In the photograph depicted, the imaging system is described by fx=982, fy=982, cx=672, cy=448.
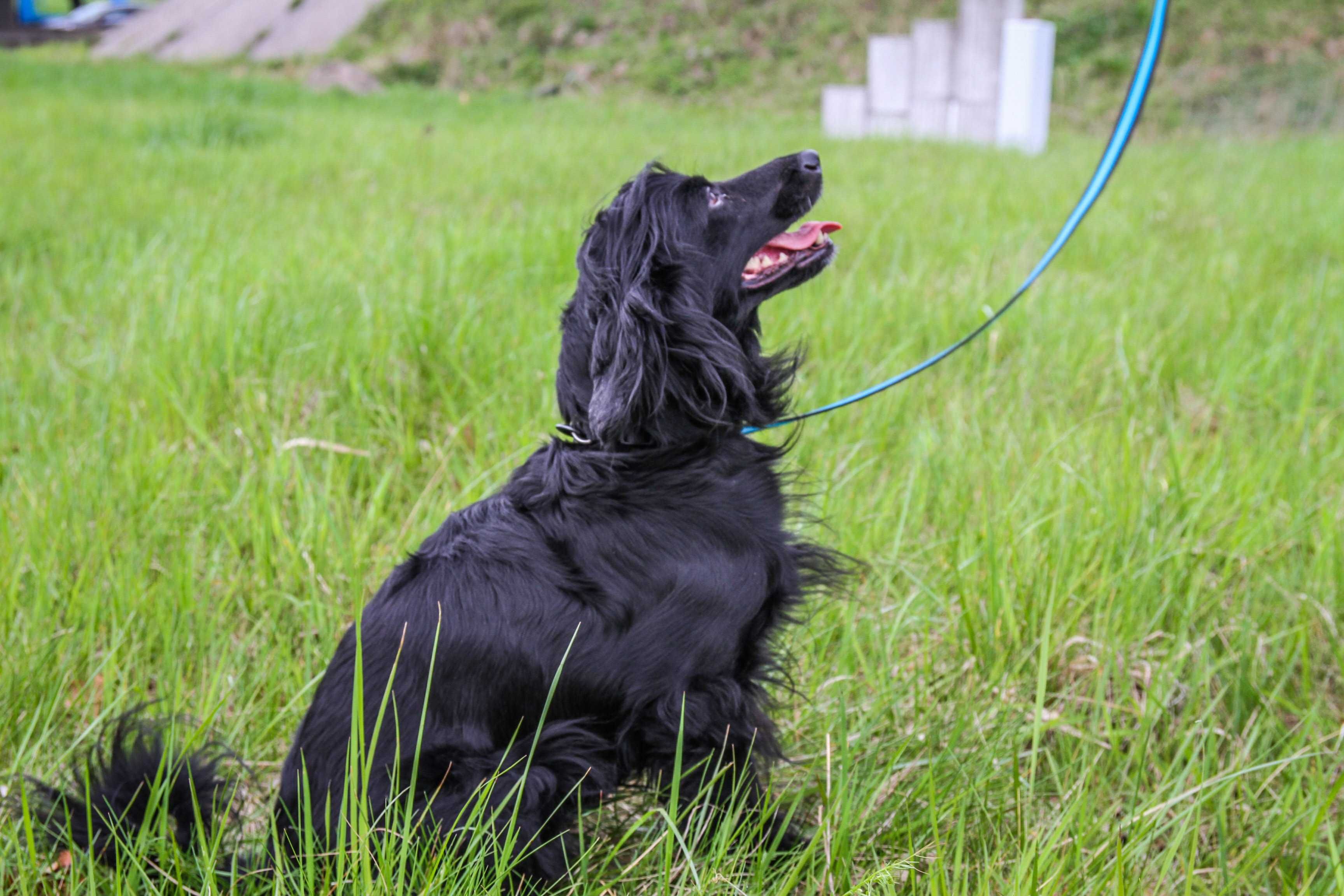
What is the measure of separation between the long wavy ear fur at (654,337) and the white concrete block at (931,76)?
10253mm

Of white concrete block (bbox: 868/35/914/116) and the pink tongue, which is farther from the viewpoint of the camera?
white concrete block (bbox: 868/35/914/116)

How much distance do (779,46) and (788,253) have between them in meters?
17.7

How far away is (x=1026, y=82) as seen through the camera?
10.5 meters

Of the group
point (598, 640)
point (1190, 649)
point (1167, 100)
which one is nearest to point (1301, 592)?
point (1190, 649)

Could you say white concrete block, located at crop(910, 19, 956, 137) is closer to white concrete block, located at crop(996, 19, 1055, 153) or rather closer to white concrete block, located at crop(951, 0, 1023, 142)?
white concrete block, located at crop(951, 0, 1023, 142)

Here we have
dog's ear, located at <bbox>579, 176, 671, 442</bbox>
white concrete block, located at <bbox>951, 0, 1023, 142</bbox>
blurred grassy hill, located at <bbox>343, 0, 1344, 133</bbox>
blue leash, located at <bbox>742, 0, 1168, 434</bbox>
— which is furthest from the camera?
blurred grassy hill, located at <bbox>343, 0, 1344, 133</bbox>

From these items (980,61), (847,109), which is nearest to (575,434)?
(980,61)

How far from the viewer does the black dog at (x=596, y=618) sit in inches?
58.0

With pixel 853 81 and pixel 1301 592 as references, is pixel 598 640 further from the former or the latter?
pixel 853 81

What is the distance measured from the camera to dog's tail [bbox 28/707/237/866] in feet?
4.68

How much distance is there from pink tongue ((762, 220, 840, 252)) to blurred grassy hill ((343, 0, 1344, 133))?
13.1m

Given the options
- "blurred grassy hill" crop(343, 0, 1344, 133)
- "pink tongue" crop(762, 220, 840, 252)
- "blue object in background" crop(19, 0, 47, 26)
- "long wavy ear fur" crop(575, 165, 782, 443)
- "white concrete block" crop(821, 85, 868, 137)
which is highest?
"blue object in background" crop(19, 0, 47, 26)

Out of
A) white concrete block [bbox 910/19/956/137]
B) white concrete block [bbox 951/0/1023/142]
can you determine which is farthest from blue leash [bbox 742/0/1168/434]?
white concrete block [bbox 910/19/956/137]

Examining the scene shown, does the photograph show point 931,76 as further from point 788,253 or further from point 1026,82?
point 788,253
